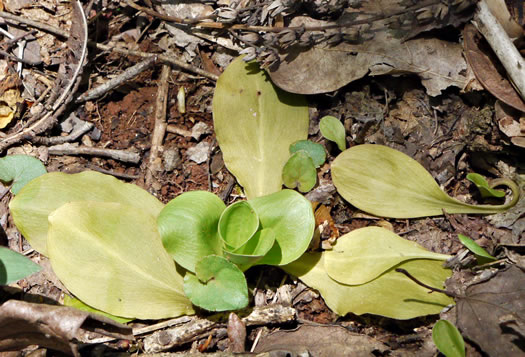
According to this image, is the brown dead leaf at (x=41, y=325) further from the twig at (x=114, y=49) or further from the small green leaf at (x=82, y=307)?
the twig at (x=114, y=49)

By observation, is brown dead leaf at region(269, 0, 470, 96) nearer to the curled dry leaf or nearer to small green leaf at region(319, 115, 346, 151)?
the curled dry leaf

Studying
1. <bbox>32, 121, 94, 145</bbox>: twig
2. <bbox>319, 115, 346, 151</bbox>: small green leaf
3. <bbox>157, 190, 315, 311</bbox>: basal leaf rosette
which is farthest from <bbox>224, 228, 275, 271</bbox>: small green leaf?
<bbox>32, 121, 94, 145</bbox>: twig

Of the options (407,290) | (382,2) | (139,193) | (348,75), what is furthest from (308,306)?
(382,2)

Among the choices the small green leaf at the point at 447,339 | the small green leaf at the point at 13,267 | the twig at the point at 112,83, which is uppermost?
the twig at the point at 112,83

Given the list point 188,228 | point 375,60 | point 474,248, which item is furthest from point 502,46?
point 188,228

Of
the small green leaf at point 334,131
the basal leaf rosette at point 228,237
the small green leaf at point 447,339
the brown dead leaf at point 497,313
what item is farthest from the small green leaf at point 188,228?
the brown dead leaf at point 497,313

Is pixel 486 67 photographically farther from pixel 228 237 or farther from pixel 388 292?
pixel 228 237

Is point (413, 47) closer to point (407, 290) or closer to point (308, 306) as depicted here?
point (407, 290)

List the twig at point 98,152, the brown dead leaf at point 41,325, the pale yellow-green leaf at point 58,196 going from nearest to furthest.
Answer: the brown dead leaf at point 41,325 → the pale yellow-green leaf at point 58,196 → the twig at point 98,152
